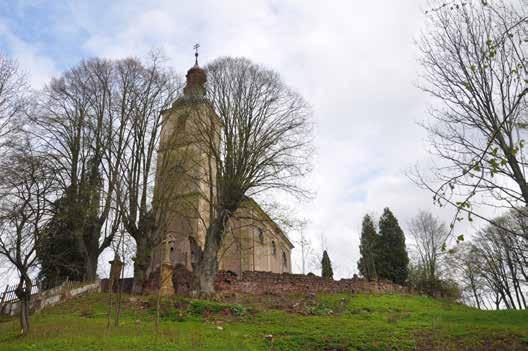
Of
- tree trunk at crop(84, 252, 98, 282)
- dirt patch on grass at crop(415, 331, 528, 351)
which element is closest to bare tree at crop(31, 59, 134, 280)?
tree trunk at crop(84, 252, 98, 282)

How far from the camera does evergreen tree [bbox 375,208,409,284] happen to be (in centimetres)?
3145

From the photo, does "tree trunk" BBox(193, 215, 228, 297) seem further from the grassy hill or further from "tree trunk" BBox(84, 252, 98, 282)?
"tree trunk" BBox(84, 252, 98, 282)

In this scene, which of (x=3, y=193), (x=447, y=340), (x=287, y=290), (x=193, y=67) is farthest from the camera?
(x=193, y=67)

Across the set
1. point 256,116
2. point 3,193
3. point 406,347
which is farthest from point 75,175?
point 406,347

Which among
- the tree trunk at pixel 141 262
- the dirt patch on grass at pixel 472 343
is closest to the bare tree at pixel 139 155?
the tree trunk at pixel 141 262

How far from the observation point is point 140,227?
2073 centimetres

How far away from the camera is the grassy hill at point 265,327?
32.6ft

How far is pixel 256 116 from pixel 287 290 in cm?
853

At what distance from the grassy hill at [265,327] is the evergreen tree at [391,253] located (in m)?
13.3

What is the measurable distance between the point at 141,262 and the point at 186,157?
5.81 meters

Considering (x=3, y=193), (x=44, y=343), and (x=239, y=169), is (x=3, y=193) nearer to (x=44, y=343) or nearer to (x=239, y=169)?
(x=44, y=343)

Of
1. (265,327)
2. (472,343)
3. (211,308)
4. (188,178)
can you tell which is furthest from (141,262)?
(472,343)

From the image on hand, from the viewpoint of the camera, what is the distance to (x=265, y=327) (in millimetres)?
12555

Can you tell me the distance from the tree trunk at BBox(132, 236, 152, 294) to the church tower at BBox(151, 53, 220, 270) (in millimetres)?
1243
